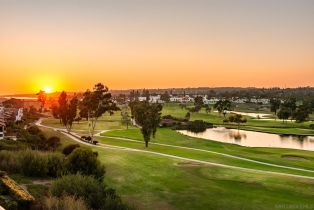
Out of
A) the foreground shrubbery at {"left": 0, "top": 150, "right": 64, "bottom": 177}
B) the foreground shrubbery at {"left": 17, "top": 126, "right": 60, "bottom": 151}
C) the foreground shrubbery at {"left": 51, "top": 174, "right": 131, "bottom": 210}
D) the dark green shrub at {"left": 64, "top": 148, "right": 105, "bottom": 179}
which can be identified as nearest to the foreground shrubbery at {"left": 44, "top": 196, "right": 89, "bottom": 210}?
the foreground shrubbery at {"left": 51, "top": 174, "right": 131, "bottom": 210}

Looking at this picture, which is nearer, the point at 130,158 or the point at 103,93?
the point at 130,158

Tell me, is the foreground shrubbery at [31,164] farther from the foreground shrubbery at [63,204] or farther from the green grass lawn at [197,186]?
the foreground shrubbery at [63,204]

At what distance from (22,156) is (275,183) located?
21.3 m

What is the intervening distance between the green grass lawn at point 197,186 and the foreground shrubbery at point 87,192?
9.40 feet

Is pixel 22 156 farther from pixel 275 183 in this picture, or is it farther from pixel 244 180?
pixel 275 183

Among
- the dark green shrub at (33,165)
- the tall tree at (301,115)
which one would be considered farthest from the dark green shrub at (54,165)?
the tall tree at (301,115)

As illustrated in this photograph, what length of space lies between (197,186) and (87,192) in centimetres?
1270

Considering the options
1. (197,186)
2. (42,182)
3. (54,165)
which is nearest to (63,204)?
(42,182)

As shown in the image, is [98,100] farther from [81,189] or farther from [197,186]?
[81,189]

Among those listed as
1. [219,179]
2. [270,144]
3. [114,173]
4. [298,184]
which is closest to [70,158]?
[114,173]

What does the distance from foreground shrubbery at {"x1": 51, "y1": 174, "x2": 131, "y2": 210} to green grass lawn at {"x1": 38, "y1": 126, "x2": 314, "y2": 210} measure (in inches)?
113

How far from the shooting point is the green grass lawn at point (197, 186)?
2659 cm

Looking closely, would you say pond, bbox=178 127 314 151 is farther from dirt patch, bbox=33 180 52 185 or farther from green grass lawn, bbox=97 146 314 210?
dirt patch, bbox=33 180 52 185

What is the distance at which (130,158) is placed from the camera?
43.3m
